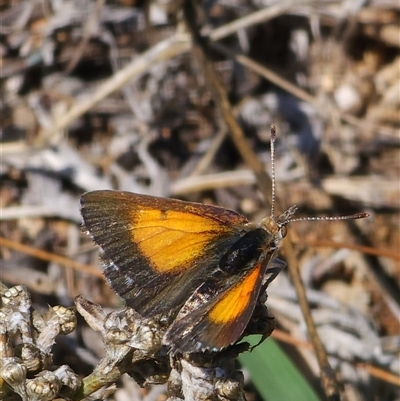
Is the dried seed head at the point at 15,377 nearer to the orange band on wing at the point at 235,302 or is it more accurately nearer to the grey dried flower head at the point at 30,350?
the grey dried flower head at the point at 30,350

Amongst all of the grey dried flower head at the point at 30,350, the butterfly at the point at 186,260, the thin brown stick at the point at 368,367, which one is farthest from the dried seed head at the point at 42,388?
the thin brown stick at the point at 368,367

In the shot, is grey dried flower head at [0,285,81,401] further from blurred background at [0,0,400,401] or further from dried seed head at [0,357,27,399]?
blurred background at [0,0,400,401]

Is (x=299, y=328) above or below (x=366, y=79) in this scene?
below

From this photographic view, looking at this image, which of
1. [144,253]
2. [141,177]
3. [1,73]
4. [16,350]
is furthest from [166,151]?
[16,350]

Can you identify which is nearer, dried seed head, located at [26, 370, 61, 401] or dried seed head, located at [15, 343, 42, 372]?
dried seed head, located at [26, 370, 61, 401]

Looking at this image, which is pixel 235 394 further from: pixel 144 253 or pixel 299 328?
pixel 299 328

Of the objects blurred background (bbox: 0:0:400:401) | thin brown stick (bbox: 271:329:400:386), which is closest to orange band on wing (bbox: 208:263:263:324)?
thin brown stick (bbox: 271:329:400:386)

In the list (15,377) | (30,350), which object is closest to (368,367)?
(30,350)
